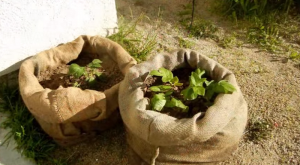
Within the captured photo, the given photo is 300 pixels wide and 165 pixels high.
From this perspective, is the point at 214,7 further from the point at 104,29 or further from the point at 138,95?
the point at 138,95

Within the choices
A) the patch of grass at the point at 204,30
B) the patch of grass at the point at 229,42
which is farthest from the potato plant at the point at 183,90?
the patch of grass at the point at 204,30

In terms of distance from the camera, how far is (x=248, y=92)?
3.23m

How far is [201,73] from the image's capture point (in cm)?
249

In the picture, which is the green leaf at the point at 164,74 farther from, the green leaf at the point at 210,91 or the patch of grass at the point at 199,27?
the patch of grass at the point at 199,27

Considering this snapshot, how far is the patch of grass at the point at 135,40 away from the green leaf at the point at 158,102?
1104 millimetres

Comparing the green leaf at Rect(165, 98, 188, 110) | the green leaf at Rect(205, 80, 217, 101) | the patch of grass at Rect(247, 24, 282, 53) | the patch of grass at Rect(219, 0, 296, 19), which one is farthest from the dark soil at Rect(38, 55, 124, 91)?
the patch of grass at Rect(219, 0, 296, 19)

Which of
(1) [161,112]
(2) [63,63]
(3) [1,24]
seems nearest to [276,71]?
(1) [161,112]

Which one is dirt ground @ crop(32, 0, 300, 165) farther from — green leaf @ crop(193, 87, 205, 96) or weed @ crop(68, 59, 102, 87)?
green leaf @ crop(193, 87, 205, 96)

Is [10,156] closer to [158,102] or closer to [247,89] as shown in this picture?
[158,102]

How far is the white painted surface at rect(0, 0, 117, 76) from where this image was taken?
9.62 ft

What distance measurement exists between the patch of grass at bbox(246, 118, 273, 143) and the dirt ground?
1.1 inches

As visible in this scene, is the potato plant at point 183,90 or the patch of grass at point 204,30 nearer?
the potato plant at point 183,90

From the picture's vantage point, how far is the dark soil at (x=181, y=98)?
8.08 feet

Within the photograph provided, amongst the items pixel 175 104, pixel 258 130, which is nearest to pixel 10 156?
pixel 175 104
